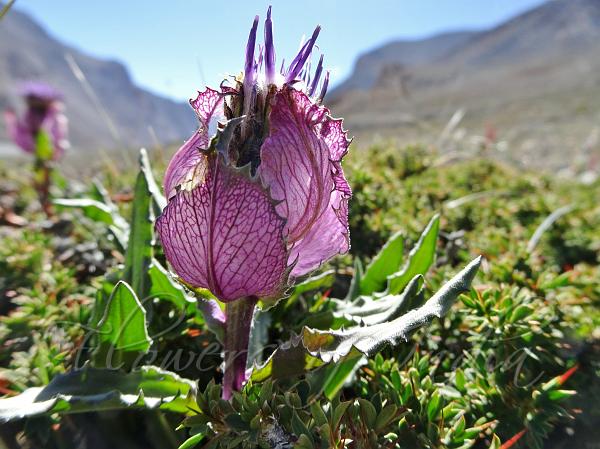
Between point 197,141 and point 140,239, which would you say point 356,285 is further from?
point 197,141

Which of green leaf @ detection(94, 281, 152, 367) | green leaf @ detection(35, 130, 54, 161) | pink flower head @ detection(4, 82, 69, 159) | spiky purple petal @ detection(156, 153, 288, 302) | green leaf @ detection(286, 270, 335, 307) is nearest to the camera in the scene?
spiky purple petal @ detection(156, 153, 288, 302)

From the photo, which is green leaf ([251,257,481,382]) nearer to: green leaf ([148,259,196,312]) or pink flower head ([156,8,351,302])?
pink flower head ([156,8,351,302])

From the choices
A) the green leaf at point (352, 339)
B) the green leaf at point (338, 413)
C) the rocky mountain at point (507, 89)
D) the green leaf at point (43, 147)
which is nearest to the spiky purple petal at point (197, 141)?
the green leaf at point (352, 339)

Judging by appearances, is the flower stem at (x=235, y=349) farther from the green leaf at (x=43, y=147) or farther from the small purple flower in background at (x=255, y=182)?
the green leaf at (x=43, y=147)

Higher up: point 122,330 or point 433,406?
point 122,330

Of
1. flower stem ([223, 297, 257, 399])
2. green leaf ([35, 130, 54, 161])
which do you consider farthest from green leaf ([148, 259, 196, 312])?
green leaf ([35, 130, 54, 161])

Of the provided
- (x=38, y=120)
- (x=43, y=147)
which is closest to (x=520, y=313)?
(x=43, y=147)

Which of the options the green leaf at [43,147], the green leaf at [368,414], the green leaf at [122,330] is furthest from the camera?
the green leaf at [43,147]
